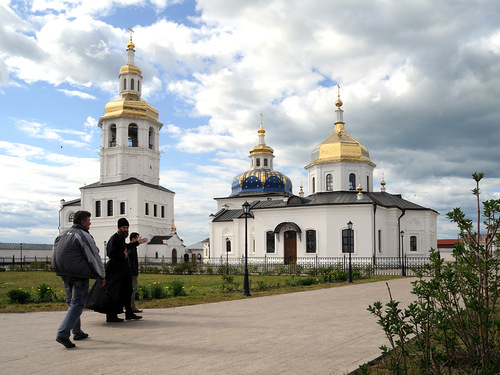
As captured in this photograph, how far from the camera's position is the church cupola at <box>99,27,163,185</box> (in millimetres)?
47250

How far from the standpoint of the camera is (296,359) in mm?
5715

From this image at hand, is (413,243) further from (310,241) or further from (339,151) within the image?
(339,151)

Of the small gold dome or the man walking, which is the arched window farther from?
the man walking

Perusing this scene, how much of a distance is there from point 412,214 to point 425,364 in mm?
35743

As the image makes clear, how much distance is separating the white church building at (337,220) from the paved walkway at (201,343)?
82.6ft

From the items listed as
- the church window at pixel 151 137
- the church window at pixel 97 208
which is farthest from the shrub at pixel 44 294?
the church window at pixel 151 137

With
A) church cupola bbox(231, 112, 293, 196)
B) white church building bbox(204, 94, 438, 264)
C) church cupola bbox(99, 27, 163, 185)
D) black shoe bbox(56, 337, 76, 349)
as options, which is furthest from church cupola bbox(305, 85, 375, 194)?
black shoe bbox(56, 337, 76, 349)

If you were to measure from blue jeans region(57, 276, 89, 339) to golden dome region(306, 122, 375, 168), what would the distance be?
113ft

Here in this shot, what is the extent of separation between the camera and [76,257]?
6.77 meters

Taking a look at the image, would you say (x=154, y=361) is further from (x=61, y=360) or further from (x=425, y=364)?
(x=425, y=364)

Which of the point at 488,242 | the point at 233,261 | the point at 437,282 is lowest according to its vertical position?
the point at 233,261

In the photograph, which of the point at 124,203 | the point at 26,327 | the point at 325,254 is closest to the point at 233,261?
the point at 325,254

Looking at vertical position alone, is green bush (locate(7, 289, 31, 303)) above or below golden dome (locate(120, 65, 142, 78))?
→ below

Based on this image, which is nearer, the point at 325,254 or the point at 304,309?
the point at 304,309
